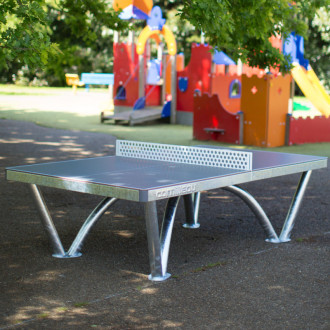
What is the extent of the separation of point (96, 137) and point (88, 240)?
9215mm

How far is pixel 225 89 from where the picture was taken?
63.9 ft

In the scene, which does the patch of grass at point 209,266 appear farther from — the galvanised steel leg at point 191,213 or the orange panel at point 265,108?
the orange panel at point 265,108

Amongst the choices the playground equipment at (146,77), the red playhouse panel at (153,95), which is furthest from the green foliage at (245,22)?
the red playhouse panel at (153,95)

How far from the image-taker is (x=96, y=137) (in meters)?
14.8

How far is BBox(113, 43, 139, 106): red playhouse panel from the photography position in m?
20.6

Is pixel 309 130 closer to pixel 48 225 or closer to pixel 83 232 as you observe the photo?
pixel 83 232

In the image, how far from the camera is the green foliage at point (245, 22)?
691 cm

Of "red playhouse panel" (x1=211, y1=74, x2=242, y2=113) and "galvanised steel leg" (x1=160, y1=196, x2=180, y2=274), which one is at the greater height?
"red playhouse panel" (x1=211, y1=74, x2=242, y2=113)

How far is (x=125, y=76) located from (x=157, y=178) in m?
16.5

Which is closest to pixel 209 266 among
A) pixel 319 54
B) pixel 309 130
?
pixel 309 130

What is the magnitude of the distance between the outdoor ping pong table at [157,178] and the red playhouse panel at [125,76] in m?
14.5

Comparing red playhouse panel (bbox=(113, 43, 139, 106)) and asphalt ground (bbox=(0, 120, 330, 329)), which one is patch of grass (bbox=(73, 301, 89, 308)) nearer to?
asphalt ground (bbox=(0, 120, 330, 329))

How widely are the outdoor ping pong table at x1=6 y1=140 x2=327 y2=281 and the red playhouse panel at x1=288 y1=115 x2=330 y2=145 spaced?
8154 millimetres

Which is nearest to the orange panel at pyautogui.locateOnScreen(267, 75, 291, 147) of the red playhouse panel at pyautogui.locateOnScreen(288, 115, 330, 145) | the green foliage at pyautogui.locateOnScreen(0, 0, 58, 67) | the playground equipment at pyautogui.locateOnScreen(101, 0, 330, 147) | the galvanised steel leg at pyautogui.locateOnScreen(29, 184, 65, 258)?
the playground equipment at pyautogui.locateOnScreen(101, 0, 330, 147)
